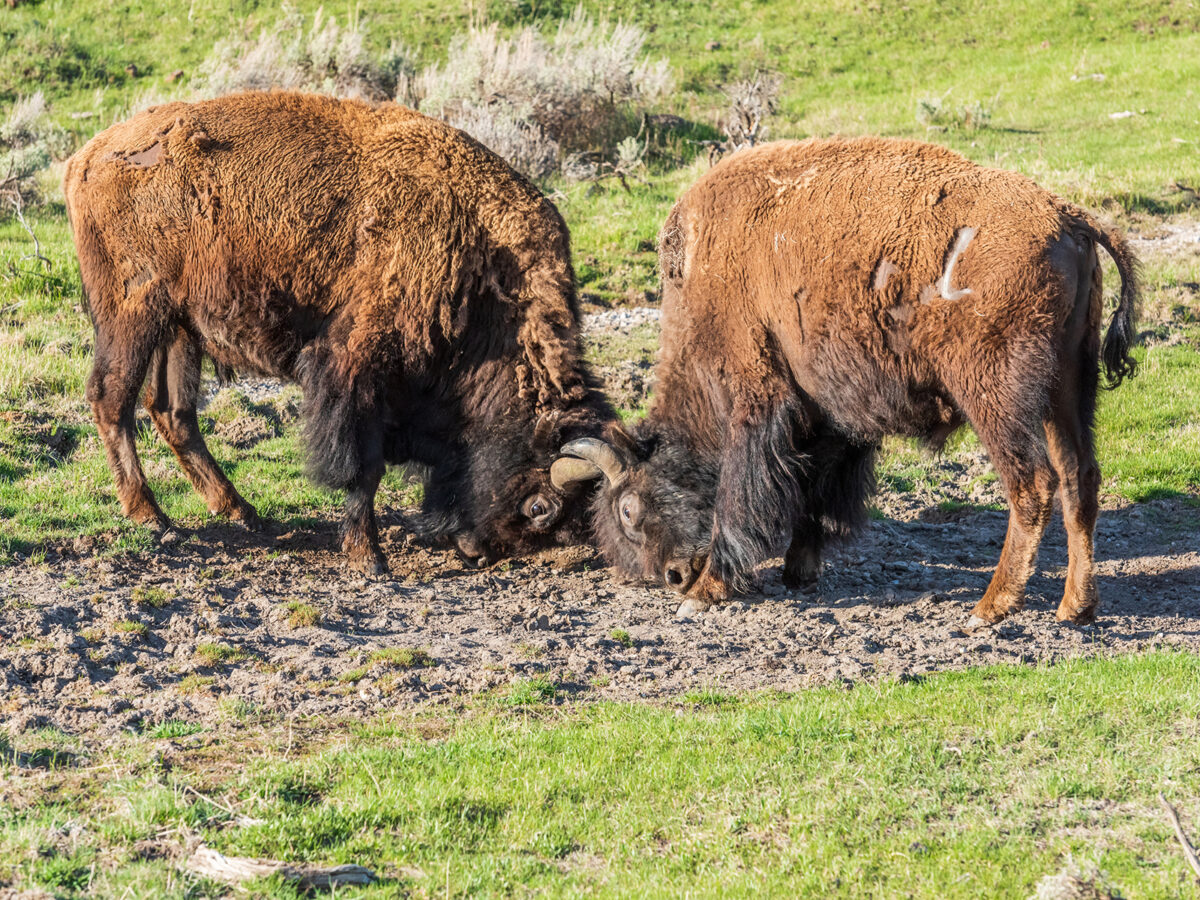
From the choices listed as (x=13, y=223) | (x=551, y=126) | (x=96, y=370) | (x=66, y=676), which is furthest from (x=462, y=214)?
(x=551, y=126)

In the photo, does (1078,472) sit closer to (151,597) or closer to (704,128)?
(151,597)

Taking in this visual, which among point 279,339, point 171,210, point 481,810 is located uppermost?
point 171,210

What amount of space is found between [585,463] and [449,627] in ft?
4.76

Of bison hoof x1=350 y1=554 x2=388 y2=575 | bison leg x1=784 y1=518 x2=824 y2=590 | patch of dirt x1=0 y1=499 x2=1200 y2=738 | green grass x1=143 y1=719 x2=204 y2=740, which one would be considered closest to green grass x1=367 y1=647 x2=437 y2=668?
patch of dirt x1=0 y1=499 x2=1200 y2=738

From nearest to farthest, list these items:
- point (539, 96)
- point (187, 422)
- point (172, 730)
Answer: point (172, 730) → point (187, 422) → point (539, 96)

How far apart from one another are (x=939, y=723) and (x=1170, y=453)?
604 cm

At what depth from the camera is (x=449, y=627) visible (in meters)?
6.54

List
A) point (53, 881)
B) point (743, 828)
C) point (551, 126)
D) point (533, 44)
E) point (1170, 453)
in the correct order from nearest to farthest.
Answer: point (53, 881)
point (743, 828)
point (1170, 453)
point (551, 126)
point (533, 44)

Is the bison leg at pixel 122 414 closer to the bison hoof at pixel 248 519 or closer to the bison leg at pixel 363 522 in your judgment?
the bison hoof at pixel 248 519

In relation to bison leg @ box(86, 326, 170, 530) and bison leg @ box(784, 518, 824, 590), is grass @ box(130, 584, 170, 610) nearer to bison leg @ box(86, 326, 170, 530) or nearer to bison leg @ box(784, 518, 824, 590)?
bison leg @ box(86, 326, 170, 530)

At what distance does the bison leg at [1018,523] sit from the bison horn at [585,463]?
2.17 metres

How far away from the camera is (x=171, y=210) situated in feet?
24.9

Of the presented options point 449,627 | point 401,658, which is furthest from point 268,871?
point 449,627

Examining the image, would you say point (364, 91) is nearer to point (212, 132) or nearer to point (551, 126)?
point (551, 126)
